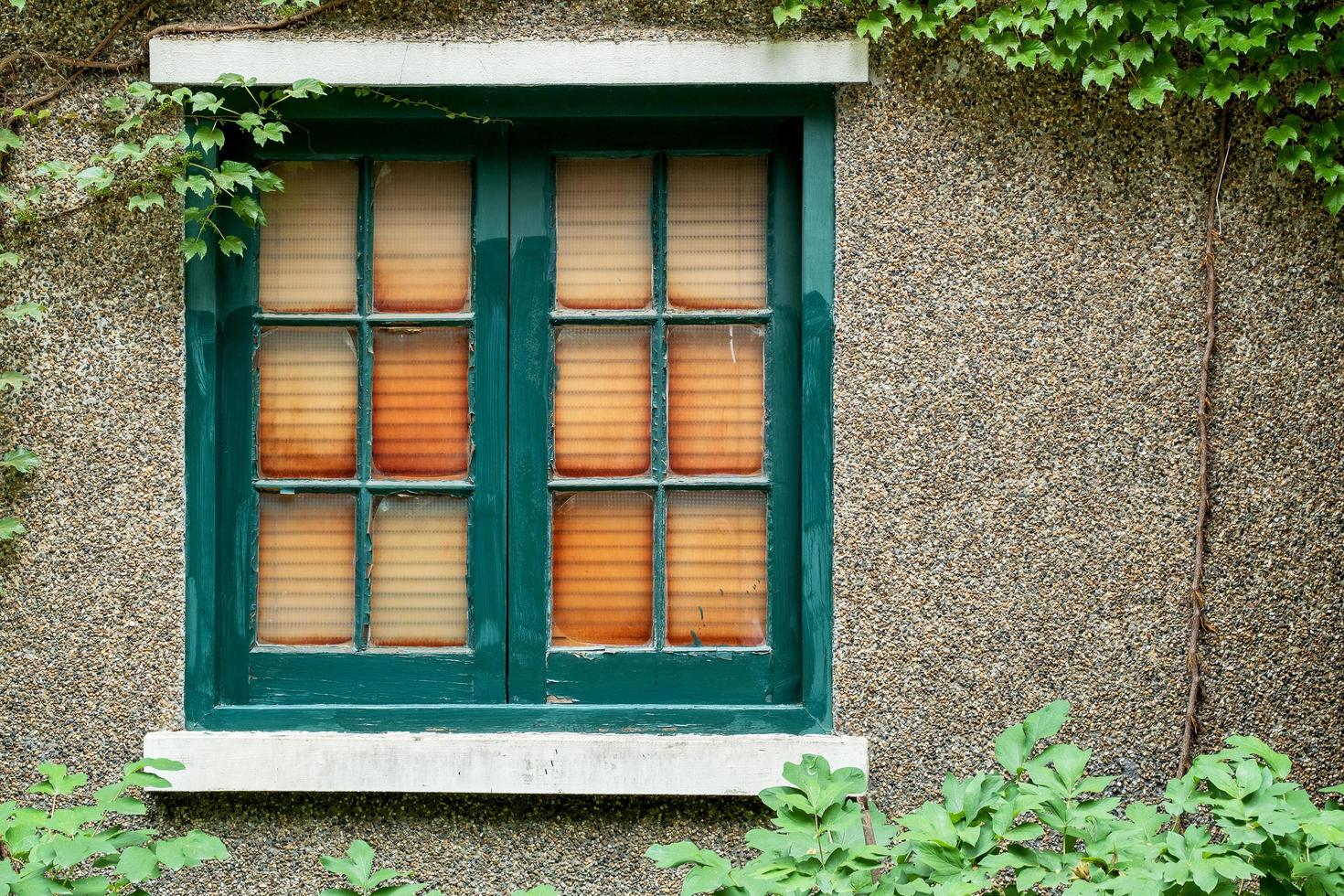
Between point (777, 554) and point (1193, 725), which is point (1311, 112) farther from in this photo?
point (777, 554)

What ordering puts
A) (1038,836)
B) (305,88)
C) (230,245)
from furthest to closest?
(230,245) → (305,88) → (1038,836)

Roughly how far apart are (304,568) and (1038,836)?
6.63ft

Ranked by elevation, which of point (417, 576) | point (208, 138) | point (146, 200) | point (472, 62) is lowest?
point (417, 576)

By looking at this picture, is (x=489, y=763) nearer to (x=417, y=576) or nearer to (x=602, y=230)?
(x=417, y=576)

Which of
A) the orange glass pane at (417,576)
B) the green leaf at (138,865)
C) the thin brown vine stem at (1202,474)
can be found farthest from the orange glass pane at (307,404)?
the thin brown vine stem at (1202,474)

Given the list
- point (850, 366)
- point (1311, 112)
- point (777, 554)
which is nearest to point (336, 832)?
point (777, 554)

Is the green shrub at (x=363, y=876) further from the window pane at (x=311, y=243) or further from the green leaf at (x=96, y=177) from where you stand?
the green leaf at (x=96, y=177)

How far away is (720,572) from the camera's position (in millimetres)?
3055

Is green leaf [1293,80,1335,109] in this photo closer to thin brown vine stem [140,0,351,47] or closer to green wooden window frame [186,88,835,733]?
green wooden window frame [186,88,835,733]

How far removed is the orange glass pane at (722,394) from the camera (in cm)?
306

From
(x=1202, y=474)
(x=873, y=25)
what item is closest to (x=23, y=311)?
(x=873, y=25)

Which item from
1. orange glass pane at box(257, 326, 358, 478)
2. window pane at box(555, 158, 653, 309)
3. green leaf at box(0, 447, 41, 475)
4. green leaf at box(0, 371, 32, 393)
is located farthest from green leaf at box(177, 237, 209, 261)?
window pane at box(555, 158, 653, 309)

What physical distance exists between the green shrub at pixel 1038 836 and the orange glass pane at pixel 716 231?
4.52 feet

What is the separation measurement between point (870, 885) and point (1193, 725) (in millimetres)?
1287
